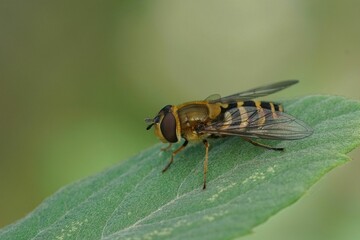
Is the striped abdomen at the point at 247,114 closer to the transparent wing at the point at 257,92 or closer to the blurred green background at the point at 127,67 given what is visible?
the transparent wing at the point at 257,92

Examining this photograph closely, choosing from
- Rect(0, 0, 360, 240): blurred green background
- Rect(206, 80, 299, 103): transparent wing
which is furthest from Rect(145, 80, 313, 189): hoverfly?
Rect(0, 0, 360, 240): blurred green background

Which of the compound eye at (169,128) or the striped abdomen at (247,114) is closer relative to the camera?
the striped abdomen at (247,114)

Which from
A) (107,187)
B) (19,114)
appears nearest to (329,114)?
(107,187)

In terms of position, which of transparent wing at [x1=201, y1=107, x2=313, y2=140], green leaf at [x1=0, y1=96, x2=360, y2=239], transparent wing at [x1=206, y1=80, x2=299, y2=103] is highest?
transparent wing at [x1=206, y1=80, x2=299, y2=103]

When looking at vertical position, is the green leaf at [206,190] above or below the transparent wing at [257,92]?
below

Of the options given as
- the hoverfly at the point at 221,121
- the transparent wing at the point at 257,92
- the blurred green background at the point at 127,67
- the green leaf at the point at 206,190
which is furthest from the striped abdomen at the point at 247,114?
the blurred green background at the point at 127,67

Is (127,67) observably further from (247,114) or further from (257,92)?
(247,114)

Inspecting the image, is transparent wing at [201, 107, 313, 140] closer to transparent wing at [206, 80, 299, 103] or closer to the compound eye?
the compound eye

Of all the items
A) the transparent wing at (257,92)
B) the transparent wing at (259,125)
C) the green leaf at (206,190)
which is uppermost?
the transparent wing at (257,92)
